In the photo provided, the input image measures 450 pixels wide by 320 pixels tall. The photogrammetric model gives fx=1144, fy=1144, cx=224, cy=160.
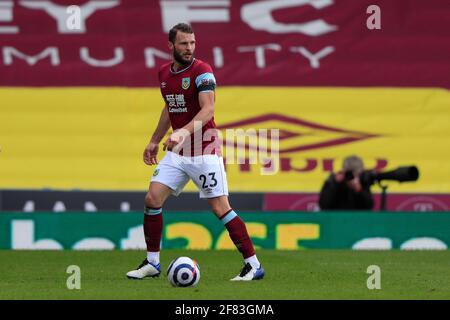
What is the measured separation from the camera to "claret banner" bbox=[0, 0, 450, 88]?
52.0 ft

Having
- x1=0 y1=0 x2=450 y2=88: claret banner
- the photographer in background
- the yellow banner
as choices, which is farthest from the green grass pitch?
x1=0 y1=0 x2=450 y2=88: claret banner

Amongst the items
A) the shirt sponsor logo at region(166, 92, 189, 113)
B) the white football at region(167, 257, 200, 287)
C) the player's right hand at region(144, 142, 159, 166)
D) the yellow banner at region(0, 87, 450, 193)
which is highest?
the shirt sponsor logo at region(166, 92, 189, 113)

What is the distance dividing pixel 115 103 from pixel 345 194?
12.4ft

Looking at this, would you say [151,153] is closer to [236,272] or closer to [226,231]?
[236,272]

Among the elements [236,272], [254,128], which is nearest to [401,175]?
[254,128]

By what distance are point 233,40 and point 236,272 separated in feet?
21.8

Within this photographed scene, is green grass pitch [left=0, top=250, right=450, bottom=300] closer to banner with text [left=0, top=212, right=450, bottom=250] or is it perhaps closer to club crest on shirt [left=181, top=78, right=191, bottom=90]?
banner with text [left=0, top=212, right=450, bottom=250]

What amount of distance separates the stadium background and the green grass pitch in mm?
3533

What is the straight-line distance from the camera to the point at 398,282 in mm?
8938

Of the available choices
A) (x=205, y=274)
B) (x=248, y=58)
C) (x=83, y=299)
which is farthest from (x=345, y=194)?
(x=83, y=299)

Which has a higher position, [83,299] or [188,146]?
[188,146]

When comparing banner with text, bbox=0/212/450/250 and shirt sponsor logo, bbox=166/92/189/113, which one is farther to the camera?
banner with text, bbox=0/212/450/250

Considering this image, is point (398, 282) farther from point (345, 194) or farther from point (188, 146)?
point (345, 194)

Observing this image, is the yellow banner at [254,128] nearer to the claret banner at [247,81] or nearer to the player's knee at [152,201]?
the claret banner at [247,81]
